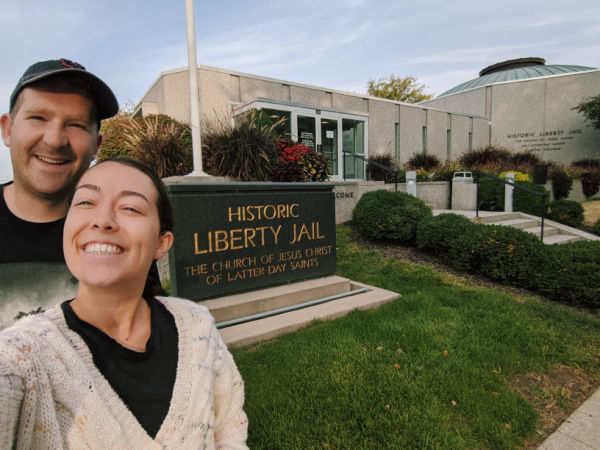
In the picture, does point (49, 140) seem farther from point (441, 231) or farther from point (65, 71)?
point (441, 231)

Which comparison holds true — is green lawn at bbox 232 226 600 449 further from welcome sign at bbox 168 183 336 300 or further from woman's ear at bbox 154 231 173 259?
woman's ear at bbox 154 231 173 259

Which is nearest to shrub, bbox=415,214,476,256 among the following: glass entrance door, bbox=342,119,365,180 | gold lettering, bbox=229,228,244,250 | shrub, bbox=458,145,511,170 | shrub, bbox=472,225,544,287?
shrub, bbox=472,225,544,287

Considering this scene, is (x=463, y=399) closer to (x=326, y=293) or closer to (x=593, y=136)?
(x=326, y=293)

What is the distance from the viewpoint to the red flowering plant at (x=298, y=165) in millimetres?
7660

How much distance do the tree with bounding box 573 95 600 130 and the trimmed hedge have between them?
2102cm

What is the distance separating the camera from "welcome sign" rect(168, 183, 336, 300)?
366 centimetres

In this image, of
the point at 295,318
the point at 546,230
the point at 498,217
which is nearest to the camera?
the point at 295,318

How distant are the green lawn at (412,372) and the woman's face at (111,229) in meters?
1.65

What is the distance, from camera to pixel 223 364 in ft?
3.92

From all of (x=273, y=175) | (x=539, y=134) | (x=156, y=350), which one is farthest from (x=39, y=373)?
(x=539, y=134)

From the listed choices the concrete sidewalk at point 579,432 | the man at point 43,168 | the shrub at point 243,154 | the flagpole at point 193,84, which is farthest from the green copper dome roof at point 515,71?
the man at point 43,168

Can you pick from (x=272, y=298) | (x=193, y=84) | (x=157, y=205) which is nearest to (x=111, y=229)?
(x=157, y=205)

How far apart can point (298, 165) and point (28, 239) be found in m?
6.91

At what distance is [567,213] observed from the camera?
10.9m
